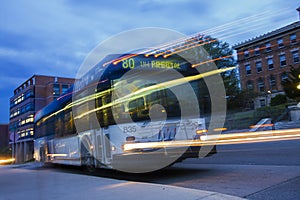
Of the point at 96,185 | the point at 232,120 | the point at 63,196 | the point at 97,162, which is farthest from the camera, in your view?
the point at 232,120

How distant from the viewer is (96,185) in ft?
22.3

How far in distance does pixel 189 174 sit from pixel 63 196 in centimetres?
371

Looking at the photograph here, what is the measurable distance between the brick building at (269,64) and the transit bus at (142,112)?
1333 inches

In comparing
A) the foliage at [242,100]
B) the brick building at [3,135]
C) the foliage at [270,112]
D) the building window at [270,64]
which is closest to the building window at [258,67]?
the building window at [270,64]

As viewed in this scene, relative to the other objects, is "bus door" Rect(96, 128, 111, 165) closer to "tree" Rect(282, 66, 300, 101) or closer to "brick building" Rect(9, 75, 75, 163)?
"tree" Rect(282, 66, 300, 101)

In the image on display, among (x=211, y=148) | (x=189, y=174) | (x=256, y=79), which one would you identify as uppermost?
(x=256, y=79)

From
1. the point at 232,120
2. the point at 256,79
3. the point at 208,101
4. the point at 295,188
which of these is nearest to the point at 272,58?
the point at 256,79

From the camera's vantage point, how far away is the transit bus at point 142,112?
7.60 meters

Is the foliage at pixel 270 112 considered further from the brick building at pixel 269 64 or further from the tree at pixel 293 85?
the brick building at pixel 269 64

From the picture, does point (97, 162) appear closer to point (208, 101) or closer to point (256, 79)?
point (208, 101)

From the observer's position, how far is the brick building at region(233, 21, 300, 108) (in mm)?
41125

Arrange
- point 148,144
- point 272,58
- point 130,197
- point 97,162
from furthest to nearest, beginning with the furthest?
1. point 272,58
2. point 97,162
3. point 148,144
4. point 130,197

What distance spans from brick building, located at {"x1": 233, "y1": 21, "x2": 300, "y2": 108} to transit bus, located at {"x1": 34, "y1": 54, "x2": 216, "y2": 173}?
3386 cm

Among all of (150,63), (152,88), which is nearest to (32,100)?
(150,63)
